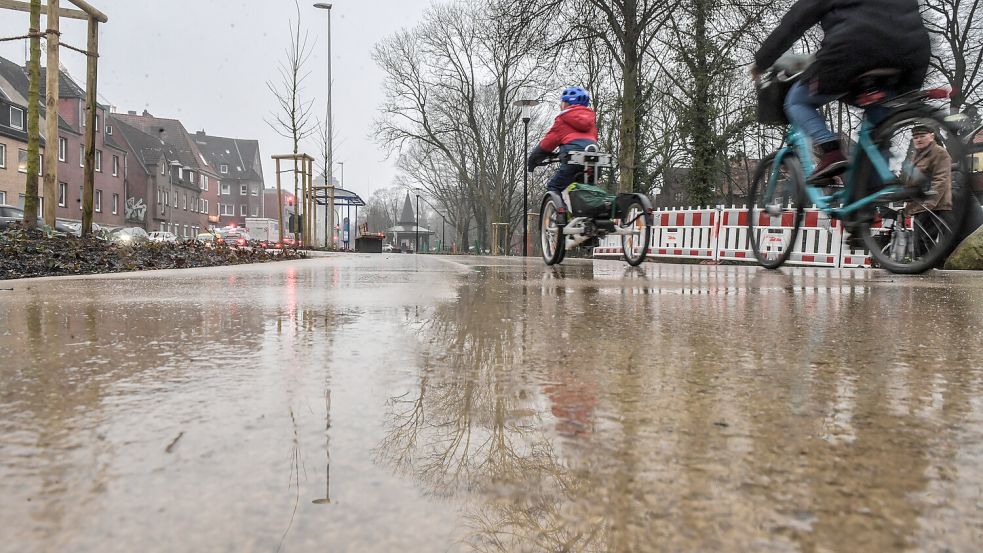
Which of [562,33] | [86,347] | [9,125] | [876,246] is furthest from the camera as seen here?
[9,125]

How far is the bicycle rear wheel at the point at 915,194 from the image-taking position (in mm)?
3951

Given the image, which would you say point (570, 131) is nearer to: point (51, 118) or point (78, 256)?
point (78, 256)

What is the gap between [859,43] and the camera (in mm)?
3955

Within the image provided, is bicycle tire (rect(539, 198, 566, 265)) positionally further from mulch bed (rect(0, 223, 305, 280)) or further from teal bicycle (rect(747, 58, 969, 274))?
mulch bed (rect(0, 223, 305, 280))

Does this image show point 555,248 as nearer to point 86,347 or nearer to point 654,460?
point 86,347

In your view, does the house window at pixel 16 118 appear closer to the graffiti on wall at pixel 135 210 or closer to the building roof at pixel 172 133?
the graffiti on wall at pixel 135 210

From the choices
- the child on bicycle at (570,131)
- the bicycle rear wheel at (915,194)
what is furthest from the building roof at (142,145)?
the bicycle rear wheel at (915,194)

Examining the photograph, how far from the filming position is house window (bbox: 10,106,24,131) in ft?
128

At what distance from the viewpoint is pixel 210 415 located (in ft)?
3.50

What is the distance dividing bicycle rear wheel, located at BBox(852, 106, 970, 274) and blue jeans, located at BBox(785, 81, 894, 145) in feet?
1.30

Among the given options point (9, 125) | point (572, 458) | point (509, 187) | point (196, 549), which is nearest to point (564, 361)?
point (572, 458)

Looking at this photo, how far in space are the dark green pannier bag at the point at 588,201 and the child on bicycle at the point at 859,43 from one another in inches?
125

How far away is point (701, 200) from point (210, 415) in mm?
21937

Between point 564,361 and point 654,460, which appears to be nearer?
point 654,460
